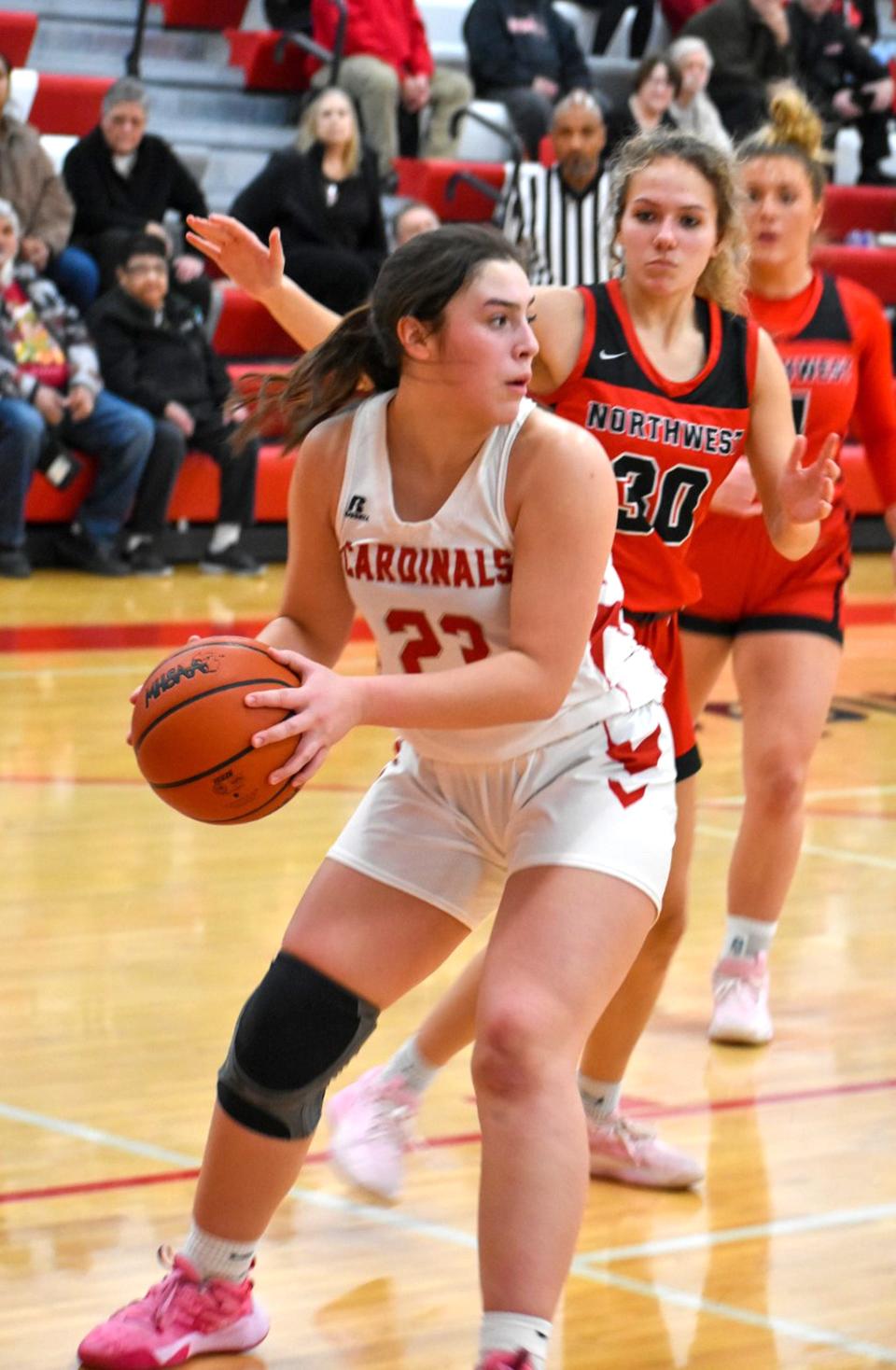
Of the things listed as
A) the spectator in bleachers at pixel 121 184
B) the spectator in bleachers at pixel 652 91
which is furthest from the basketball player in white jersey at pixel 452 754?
the spectator in bleachers at pixel 652 91

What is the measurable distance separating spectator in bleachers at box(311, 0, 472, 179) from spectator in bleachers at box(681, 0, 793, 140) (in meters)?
1.73

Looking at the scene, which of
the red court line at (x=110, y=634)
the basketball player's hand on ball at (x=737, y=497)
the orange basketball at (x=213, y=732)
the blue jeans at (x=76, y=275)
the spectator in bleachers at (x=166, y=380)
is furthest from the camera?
the blue jeans at (x=76, y=275)

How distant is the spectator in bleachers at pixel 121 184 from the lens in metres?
10.6

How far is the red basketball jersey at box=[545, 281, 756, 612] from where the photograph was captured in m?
3.57

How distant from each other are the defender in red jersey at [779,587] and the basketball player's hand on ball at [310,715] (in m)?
1.82

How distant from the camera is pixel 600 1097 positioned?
147 inches

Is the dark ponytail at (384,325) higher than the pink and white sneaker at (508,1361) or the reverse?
higher

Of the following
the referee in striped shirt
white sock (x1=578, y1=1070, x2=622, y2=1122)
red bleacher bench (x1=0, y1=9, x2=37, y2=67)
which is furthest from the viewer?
red bleacher bench (x1=0, y1=9, x2=37, y2=67)

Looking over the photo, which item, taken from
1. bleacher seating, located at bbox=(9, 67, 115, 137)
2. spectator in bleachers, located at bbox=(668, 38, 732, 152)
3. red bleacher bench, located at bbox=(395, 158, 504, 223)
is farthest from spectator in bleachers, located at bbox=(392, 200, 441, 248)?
spectator in bleachers, located at bbox=(668, 38, 732, 152)

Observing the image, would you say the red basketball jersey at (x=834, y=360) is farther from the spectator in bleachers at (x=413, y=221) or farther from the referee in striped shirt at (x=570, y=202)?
the referee in striped shirt at (x=570, y=202)

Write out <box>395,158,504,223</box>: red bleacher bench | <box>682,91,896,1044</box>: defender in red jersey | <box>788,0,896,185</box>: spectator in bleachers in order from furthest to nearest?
<box>788,0,896,185</box>: spectator in bleachers → <box>395,158,504,223</box>: red bleacher bench → <box>682,91,896,1044</box>: defender in red jersey

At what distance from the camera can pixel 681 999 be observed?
4762mm

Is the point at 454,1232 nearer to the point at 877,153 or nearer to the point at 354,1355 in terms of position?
the point at 354,1355

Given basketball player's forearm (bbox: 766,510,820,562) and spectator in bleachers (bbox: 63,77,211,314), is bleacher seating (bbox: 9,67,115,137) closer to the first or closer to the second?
spectator in bleachers (bbox: 63,77,211,314)
